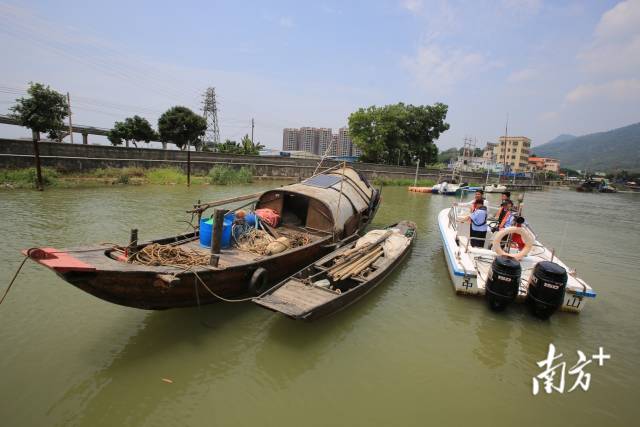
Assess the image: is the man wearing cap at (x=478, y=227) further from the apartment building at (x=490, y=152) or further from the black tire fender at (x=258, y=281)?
the apartment building at (x=490, y=152)

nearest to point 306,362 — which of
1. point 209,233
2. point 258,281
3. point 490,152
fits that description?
point 258,281

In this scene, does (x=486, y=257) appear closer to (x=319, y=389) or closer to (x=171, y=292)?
(x=319, y=389)

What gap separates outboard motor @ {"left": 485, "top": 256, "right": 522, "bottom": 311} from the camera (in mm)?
5988

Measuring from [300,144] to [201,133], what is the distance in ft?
232

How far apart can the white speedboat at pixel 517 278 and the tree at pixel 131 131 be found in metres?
33.1

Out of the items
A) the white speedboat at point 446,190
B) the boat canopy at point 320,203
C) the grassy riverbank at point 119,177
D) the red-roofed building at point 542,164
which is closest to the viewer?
the boat canopy at point 320,203

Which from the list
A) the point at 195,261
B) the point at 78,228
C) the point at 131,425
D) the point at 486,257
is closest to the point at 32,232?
the point at 78,228

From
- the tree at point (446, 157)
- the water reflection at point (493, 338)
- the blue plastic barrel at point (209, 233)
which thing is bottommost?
the water reflection at point (493, 338)

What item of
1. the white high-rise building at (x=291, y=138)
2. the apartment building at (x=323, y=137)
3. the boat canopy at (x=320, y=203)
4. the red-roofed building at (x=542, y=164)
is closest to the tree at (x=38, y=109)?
the boat canopy at (x=320, y=203)

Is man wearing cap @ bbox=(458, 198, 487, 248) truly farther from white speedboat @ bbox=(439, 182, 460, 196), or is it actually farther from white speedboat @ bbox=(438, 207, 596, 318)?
white speedboat @ bbox=(439, 182, 460, 196)

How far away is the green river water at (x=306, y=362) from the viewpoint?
390 cm

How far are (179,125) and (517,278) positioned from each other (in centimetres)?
3337

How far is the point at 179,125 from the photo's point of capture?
107 ft

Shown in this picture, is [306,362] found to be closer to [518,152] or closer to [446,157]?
[518,152]
